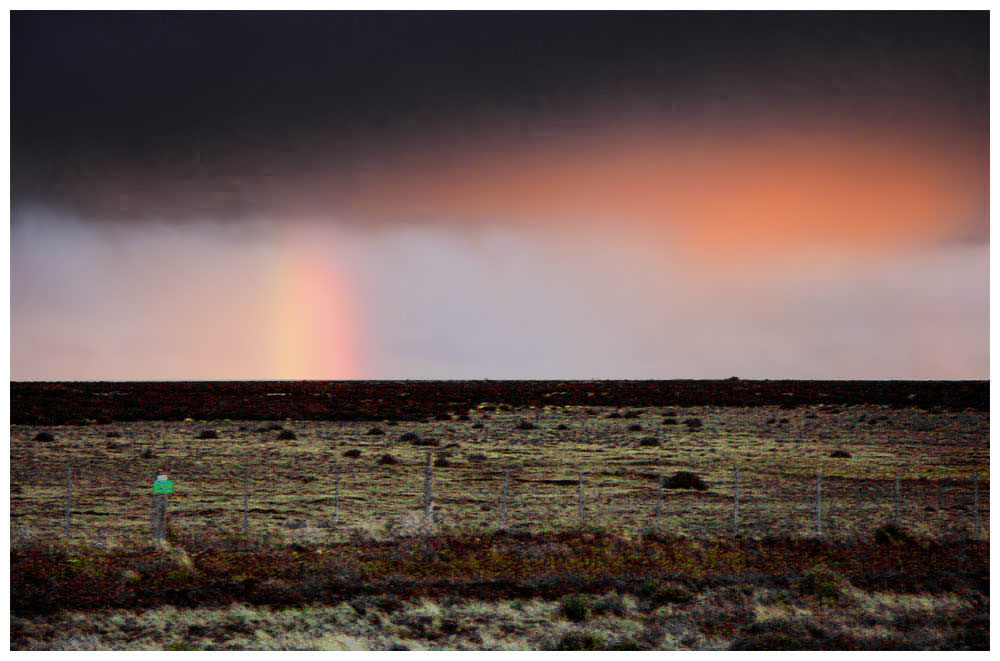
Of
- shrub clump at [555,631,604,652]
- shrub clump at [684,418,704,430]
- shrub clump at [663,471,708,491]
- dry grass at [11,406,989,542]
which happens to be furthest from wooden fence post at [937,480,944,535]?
shrub clump at [684,418,704,430]

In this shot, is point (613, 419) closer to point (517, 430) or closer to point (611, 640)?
point (517, 430)

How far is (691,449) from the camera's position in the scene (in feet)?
157

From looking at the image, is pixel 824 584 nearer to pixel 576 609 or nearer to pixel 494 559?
pixel 576 609

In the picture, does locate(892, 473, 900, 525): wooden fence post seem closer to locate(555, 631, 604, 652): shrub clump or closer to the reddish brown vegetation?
the reddish brown vegetation

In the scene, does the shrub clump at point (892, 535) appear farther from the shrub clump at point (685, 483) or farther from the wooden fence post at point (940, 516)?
the shrub clump at point (685, 483)

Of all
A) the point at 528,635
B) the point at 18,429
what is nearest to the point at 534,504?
the point at 528,635

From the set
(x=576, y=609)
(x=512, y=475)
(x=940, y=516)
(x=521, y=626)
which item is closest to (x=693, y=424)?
(x=512, y=475)

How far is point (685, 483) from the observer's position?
31.4 m

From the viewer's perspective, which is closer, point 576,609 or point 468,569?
point 576,609

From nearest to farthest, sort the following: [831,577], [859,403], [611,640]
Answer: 1. [611,640]
2. [831,577]
3. [859,403]

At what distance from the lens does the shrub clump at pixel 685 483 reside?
103ft

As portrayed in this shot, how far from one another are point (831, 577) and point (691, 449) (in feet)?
105

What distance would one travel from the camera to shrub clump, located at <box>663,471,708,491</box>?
31.3 m

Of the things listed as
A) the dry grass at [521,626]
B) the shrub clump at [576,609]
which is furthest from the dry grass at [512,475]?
the shrub clump at [576,609]
